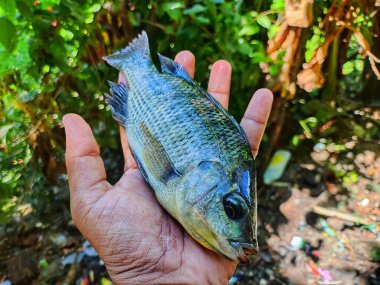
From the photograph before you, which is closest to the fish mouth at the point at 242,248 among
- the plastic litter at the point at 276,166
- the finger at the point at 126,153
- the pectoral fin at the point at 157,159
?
the pectoral fin at the point at 157,159

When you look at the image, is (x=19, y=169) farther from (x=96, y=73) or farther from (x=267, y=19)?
(x=267, y=19)

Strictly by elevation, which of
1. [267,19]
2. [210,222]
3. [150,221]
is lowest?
[150,221]

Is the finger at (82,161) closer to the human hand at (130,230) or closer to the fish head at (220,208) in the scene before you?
the human hand at (130,230)

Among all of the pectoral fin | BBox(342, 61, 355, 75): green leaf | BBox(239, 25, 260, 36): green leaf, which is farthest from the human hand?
BBox(342, 61, 355, 75): green leaf

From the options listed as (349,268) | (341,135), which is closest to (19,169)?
(349,268)

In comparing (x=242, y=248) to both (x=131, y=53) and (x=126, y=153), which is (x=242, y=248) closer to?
(x=126, y=153)

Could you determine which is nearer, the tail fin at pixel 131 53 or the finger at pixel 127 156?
the finger at pixel 127 156

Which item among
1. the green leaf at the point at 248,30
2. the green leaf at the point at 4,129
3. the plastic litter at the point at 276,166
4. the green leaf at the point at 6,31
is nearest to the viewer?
the green leaf at the point at 6,31
